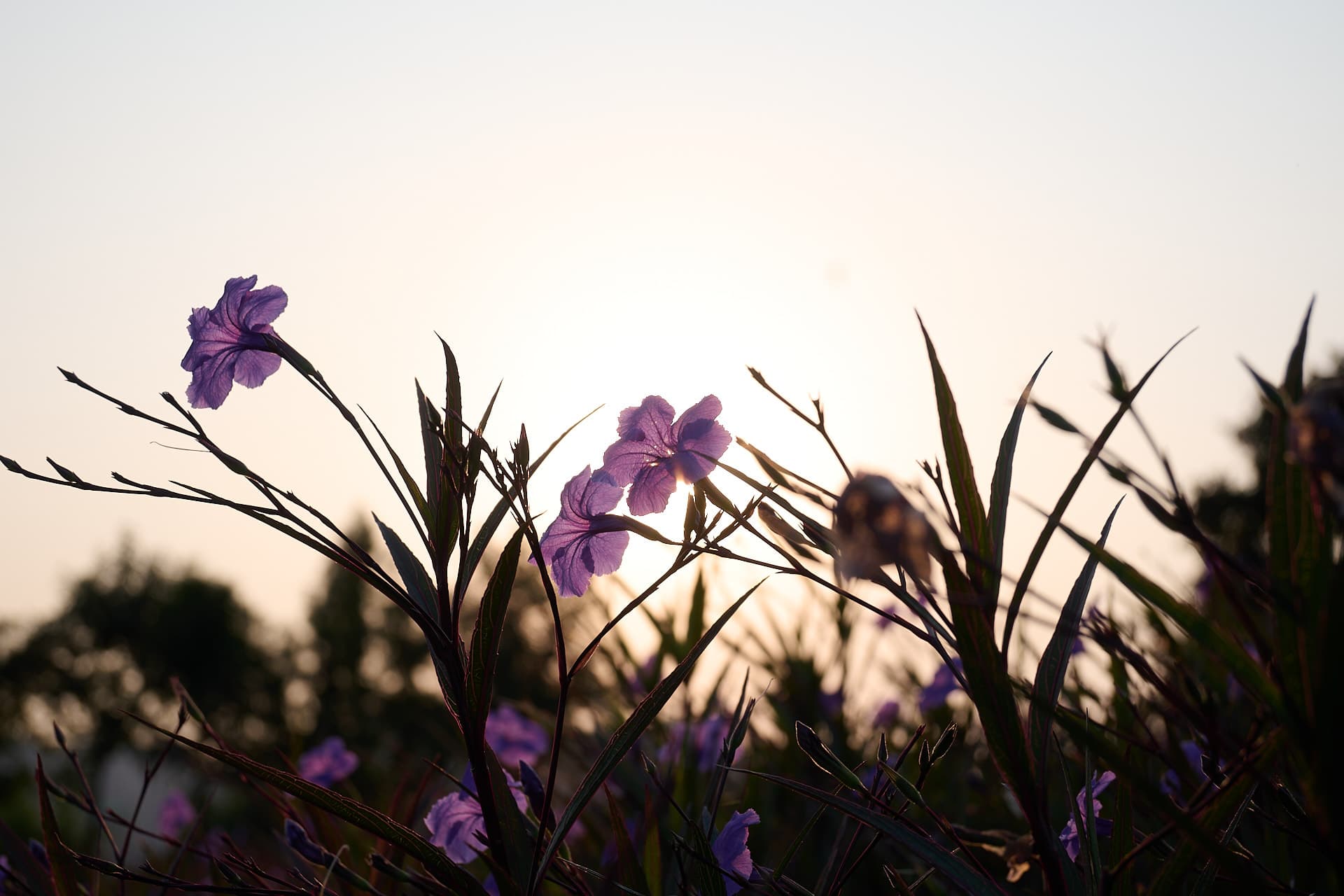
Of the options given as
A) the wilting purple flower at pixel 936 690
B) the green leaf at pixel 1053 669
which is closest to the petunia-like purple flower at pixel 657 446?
the green leaf at pixel 1053 669

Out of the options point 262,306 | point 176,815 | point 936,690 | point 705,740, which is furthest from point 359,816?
point 176,815

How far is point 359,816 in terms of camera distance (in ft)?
3.17

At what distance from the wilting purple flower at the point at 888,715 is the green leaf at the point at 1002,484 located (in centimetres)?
212

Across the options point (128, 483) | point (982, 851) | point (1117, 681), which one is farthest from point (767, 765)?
point (128, 483)

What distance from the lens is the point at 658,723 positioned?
98.3 inches

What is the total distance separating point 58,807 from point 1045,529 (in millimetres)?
10147

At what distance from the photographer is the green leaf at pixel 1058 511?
0.71 m

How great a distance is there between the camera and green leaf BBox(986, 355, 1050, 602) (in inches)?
34.2

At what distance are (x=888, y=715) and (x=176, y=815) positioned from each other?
121 inches

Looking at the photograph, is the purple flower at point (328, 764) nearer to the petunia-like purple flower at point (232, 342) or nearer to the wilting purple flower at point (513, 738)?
the wilting purple flower at point (513, 738)

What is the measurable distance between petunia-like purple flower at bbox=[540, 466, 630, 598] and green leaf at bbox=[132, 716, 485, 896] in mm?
305

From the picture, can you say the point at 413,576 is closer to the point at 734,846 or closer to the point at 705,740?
the point at 734,846

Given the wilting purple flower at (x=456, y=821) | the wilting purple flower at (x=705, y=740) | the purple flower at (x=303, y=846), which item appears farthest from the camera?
the wilting purple flower at (x=705, y=740)

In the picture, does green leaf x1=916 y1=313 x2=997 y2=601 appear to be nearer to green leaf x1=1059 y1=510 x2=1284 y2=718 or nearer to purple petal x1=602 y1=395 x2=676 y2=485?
green leaf x1=1059 y1=510 x2=1284 y2=718
